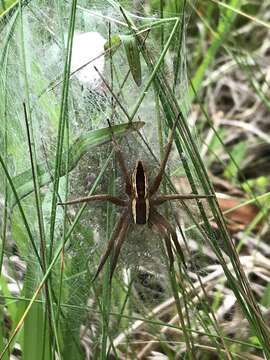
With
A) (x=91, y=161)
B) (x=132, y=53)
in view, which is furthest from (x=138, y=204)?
(x=132, y=53)

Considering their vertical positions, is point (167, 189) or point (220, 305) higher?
point (167, 189)

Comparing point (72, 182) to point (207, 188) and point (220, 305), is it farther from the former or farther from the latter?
point (220, 305)

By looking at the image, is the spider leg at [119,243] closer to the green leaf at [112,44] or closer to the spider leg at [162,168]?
the spider leg at [162,168]

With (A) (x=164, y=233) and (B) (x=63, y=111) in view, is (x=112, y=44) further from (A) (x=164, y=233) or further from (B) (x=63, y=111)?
(A) (x=164, y=233)

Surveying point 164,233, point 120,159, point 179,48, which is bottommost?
point 164,233

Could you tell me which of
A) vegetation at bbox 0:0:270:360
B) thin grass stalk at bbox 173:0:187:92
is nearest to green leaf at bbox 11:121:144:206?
vegetation at bbox 0:0:270:360

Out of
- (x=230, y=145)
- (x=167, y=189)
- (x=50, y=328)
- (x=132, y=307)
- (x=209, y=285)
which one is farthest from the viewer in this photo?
(x=230, y=145)

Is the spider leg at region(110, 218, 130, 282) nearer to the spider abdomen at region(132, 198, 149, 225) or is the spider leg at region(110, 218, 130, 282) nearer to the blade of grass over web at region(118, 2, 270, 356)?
the spider abdomen at region(132, 198, 149, 225)

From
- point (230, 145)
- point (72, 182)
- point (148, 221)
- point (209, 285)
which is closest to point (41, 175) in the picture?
point (72, 182)
